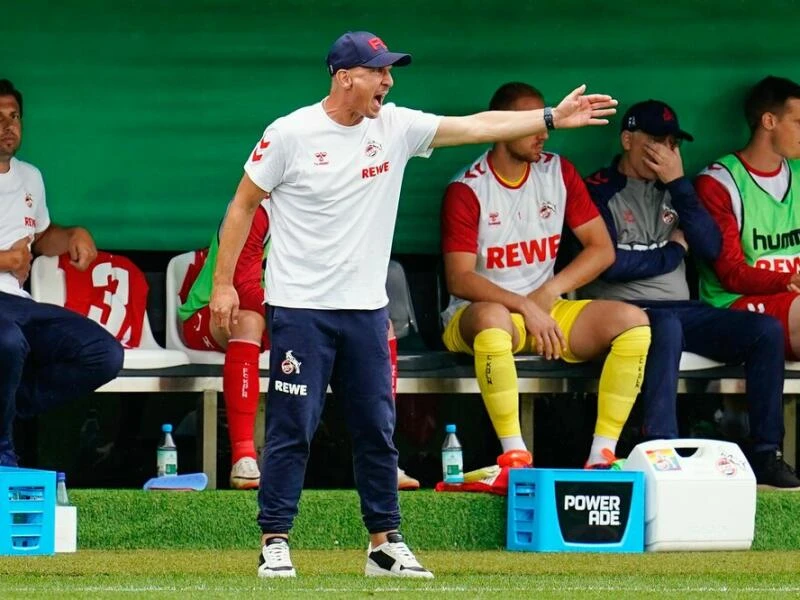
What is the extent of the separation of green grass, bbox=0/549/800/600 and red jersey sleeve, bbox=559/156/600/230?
171 centimetres

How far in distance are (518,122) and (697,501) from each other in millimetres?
1830

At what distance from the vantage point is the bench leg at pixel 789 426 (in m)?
7.94

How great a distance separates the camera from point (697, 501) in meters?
6.76

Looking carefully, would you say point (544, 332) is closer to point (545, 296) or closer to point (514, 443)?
point (545, 296)

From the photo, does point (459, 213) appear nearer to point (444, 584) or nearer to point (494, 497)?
point (494, 497)

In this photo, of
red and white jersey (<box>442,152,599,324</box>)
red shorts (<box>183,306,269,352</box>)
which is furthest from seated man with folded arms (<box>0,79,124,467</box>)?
red and white jersey (<box>442,152,599,324</box>)

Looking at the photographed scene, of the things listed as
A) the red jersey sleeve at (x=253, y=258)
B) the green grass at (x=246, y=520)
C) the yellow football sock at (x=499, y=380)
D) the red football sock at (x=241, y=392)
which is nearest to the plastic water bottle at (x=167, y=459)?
the red football sock at (x=241, y=392)

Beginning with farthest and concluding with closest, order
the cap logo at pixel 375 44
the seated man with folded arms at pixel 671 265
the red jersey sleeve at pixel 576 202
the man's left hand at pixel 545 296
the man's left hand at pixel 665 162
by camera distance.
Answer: the man's left hand at pixel 665 162, the red jersey sleeve at pixel 576 202, the man's left hand at pixel 545 296, the seated man with folded arms at pixel 671 265, the cap logo at pixel 375 44

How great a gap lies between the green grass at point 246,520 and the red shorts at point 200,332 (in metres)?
0.96

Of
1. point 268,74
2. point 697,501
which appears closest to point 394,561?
point 697,501

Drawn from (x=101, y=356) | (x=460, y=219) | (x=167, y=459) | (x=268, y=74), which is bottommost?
(x=167, y=459)

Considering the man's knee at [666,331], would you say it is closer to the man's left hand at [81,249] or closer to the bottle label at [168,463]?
the bottle label at [168,463]

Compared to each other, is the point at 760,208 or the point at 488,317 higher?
the point at 760,208

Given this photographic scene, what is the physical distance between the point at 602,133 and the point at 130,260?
2.19m
